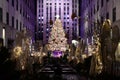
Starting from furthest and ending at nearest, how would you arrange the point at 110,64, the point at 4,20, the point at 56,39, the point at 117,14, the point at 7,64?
1. the point at 56,39
2. the point at 4,20
3. the point at 117,14
4. the point at 7,64
5. the point at 110,64

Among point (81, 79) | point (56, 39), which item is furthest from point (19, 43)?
point (56, 39)

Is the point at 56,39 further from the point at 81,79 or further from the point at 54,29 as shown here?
the point at 81,79

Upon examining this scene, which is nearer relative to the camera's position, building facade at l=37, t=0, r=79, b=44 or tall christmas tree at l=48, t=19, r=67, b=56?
tall christmas tree at l=48, t=19, r=67, b=56

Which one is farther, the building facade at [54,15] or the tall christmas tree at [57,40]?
the building facade at [54,15]

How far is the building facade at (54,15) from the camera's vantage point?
397ft

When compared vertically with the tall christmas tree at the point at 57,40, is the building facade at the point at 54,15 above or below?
above

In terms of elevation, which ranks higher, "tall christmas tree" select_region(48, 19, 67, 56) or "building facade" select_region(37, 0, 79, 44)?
"building facade" select_region(37, 0, 79, 44)

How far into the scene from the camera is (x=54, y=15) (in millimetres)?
126188

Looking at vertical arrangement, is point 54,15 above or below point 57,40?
above

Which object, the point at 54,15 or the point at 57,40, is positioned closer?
the point at 57,40

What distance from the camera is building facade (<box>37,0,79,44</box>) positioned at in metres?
Result: 121

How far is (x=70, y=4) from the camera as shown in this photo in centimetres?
12569

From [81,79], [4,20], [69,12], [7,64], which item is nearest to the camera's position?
[81,79]

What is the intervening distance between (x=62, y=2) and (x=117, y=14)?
3466 inches
